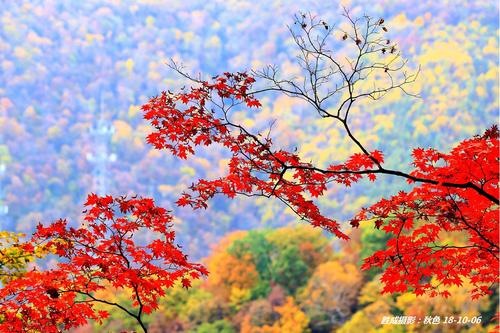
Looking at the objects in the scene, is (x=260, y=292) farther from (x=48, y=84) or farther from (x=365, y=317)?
(x=48, y=84)

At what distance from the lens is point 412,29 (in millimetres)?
73688

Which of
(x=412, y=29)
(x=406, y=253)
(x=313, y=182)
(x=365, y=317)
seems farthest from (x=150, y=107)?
(x=412, y=29)

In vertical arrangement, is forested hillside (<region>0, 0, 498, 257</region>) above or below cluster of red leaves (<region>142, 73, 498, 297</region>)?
above

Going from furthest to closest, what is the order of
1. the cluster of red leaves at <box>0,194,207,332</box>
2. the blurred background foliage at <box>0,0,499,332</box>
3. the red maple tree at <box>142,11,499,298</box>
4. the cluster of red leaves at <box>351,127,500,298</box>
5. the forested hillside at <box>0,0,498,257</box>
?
the forested hillside at <box>0,0,498,257</box>
the blurred background foliage at <box>0,0,499,332</box>
the cluster of red leaves at <box>0,194,207,332</box>
the red maple tree at <box>142,11,499,298</box>
the cluster of red leaves at <box>351,127,500,298</box>

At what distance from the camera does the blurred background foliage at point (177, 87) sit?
59.4 m

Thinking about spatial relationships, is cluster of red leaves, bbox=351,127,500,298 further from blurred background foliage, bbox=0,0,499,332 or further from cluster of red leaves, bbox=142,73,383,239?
blurred background foliage, bbox=0,0,499,332

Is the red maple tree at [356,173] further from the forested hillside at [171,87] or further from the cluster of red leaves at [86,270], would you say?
the forested hillside at [171,87]

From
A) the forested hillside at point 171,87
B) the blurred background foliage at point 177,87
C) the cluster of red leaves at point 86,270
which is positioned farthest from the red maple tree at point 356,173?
the forested hillside at point 171,87

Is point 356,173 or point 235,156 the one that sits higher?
point 235,156

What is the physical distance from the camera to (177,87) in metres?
72.7

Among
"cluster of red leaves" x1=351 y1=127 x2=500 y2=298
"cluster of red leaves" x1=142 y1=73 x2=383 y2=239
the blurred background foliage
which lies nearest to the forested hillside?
the blurred background foliage

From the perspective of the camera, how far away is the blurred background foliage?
5944cm

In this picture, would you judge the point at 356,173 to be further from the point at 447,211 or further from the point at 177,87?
the point at 177,87

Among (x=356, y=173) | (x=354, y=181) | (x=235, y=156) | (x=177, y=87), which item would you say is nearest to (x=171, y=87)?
(x=177, y=87)
